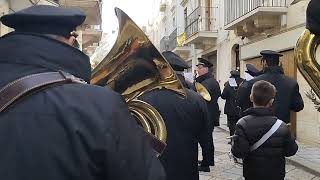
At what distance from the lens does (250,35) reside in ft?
49.4

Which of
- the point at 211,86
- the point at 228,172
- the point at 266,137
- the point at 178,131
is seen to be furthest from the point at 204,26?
the point at 178,131

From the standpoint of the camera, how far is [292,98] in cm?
525

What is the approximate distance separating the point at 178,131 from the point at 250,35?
1201 cm

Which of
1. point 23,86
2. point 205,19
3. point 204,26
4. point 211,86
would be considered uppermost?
point 205,19

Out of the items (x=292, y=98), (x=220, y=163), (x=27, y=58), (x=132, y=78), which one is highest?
(x=27, y=58)

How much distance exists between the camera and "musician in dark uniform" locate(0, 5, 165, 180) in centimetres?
137

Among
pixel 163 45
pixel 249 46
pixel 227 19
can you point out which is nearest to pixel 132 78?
pixel 249 46

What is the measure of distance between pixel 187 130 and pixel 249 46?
11716 millimetres

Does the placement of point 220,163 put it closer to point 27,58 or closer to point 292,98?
point 292,98

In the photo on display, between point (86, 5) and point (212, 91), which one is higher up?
point (86, 5)

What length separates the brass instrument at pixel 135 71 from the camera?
2586mm

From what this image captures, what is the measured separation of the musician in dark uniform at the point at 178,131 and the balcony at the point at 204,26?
1692 cm

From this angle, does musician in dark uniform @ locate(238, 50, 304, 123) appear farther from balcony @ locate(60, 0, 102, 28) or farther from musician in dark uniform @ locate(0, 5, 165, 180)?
Answer: balcony @ locate(60, 0, 102, 28)

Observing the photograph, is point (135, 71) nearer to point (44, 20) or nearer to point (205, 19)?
point (44, 20)
